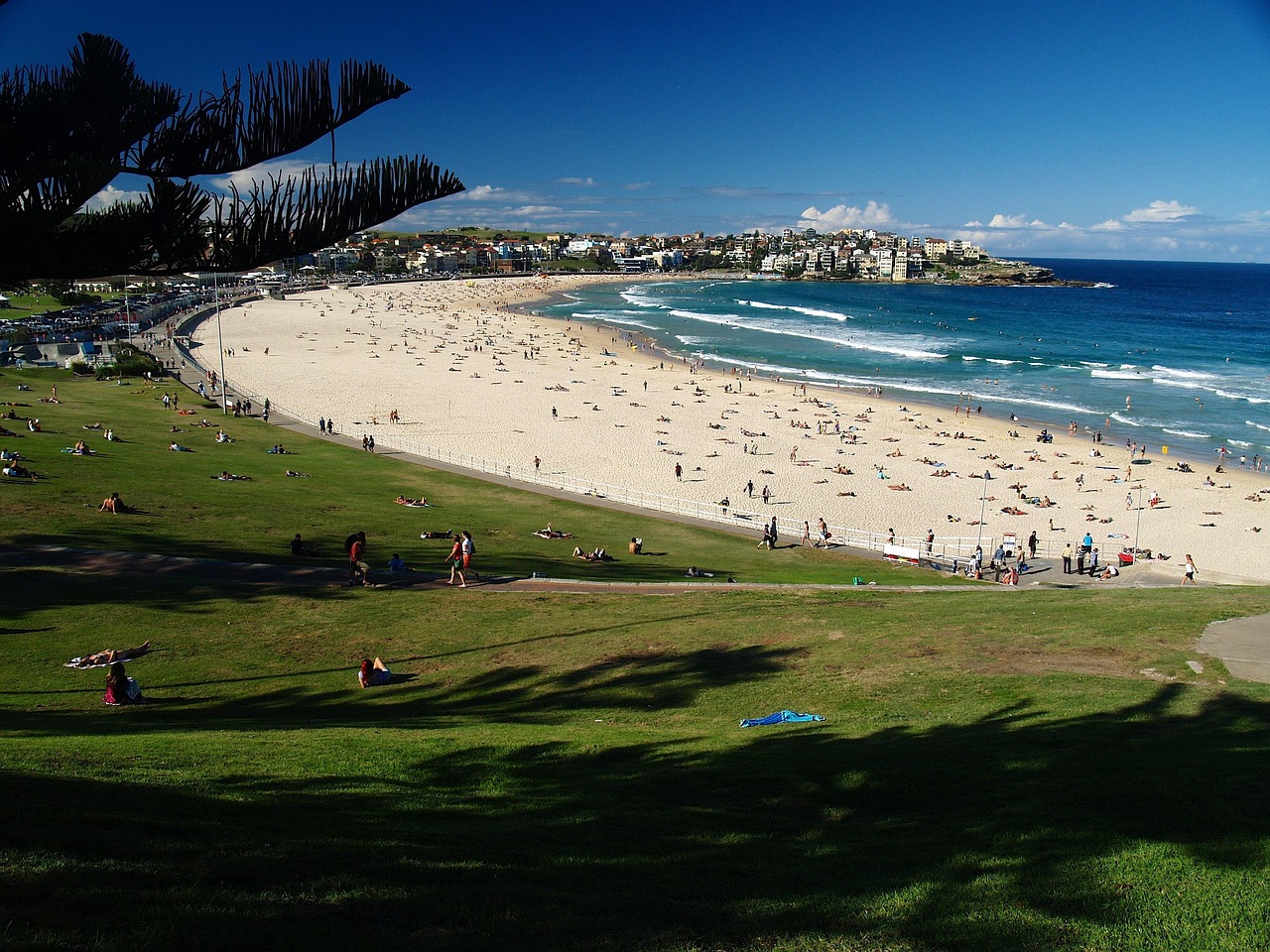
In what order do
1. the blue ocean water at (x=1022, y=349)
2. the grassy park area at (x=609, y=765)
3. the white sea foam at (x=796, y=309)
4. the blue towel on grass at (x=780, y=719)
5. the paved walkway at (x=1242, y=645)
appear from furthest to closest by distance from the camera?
the white sea foam at (x=796, y=309) < the blue ocean water at (x=1022, y=349) < the paved walkway at (x=1242, y=645) < the blue towel on grass at (x=780, y=719) < the grassy park area at (x=609, y=765)

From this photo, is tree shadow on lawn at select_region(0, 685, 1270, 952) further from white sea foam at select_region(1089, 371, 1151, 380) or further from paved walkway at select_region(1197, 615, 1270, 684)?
white sea foam at select_region(1089, 371, 1151, 380)

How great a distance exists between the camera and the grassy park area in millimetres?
4453

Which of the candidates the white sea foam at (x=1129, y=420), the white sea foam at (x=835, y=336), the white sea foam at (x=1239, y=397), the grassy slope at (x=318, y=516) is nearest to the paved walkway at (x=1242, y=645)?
the grassy slope at (x=318, y=516)

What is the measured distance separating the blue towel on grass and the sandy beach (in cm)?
1338

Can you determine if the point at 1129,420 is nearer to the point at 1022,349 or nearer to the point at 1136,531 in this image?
the point at 1136,531

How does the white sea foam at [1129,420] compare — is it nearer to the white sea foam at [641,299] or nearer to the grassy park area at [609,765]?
the grassy park area at [609,765]

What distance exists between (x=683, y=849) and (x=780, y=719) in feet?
11.5

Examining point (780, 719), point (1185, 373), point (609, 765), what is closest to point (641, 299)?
point (1185, 373)

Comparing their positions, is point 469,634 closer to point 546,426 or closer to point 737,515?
point 737,515

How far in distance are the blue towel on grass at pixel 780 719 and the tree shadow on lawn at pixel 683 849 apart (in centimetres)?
116

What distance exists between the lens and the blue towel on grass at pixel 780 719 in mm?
8703

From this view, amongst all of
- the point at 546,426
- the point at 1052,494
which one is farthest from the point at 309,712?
the point at 546,426

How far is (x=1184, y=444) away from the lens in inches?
1480

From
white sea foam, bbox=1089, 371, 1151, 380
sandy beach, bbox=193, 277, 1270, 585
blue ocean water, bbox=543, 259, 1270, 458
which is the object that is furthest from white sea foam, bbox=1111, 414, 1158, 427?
white sea foam, bbox=1089, 371, 1151, 380
